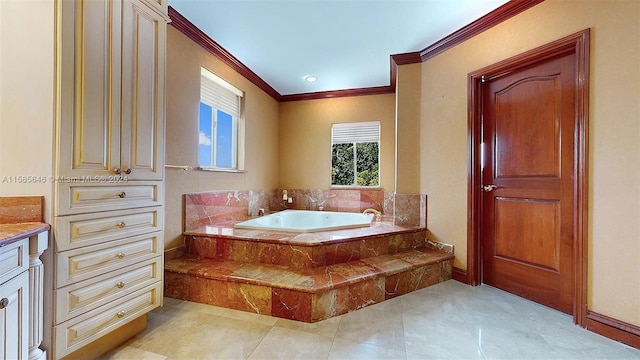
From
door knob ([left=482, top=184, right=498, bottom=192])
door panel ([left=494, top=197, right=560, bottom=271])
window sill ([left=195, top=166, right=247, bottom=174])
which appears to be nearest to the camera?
door panel ([left=494, top=197, right=560, bottom=271])

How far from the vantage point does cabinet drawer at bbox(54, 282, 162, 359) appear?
1160mm

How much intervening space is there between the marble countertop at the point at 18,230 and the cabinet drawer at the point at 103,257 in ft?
0.53

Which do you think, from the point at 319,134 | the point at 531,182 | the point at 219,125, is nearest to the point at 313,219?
the point at 319,134

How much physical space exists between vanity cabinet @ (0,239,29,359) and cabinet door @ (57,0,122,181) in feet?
1.21

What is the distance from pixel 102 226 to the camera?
1.30 metres

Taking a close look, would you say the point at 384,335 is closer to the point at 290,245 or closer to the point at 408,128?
the point at 290,245

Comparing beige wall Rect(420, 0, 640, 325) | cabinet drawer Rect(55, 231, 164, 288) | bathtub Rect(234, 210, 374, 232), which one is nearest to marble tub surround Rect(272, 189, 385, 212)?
bathtub Rect(234, 210, 374, 232)

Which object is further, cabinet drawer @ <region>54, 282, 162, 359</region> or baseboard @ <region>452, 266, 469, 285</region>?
baseboard @ <region>452, 266, 469, 285</region>

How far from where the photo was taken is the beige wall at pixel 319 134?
151 inches

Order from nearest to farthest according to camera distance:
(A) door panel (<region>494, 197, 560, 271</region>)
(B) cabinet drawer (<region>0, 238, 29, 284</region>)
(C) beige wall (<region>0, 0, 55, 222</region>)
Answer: (B) cabinet drawer (<region>0, 238, 29, 284</region>), (C) beige wall (<region>0, 0, 55, 222</region>), (A) door panel (<region>494, 197, 560, 271</region>)

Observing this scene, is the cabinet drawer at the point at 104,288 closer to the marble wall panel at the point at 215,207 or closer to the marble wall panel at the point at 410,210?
the marble wall panel at the point at 215,207

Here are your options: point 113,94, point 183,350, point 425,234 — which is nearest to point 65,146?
point 113,94

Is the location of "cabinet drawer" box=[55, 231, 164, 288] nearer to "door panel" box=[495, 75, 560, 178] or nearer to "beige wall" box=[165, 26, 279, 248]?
"beige wall" box=[165, 26, 279, 248]

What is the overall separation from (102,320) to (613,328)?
2.93 m
